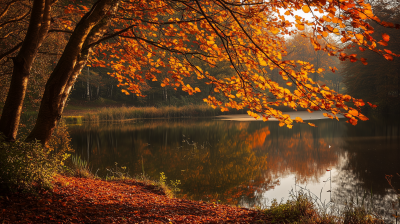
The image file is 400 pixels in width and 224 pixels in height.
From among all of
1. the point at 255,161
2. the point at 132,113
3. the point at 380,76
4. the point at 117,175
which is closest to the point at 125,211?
the point at 117,175

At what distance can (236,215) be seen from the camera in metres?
3.90

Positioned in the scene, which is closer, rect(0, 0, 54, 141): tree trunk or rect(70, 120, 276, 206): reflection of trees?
rect(0, 0, 54, 141): tree trunk

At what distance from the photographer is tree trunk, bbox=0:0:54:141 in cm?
367

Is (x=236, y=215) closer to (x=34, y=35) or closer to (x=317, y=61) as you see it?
(x=34, y=35)

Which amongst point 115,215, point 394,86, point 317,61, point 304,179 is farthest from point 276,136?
point 317,61

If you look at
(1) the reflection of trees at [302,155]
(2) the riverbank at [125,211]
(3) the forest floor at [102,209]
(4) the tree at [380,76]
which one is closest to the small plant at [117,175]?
(3) the forest floor at [102,209]

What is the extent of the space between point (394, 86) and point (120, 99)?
95.3 ft

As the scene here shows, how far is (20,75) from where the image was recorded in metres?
3.78

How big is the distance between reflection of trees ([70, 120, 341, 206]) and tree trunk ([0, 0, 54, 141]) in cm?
354

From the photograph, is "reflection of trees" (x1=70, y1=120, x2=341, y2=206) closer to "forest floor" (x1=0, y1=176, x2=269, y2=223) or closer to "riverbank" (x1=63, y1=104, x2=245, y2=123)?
"forest floor" (x1=0, y1=176, x2=269, y2=223)

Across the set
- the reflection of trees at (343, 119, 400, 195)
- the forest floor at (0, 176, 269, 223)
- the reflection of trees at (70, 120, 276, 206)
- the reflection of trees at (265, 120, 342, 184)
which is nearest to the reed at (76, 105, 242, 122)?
the reflection of trees at (70, 120, 276, 206)

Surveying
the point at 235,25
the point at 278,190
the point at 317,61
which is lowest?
the point at 278,190

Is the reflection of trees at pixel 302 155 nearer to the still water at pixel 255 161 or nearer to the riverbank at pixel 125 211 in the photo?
the still water at pixel 255 161

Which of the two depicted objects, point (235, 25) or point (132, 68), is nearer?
point (235, 25)
